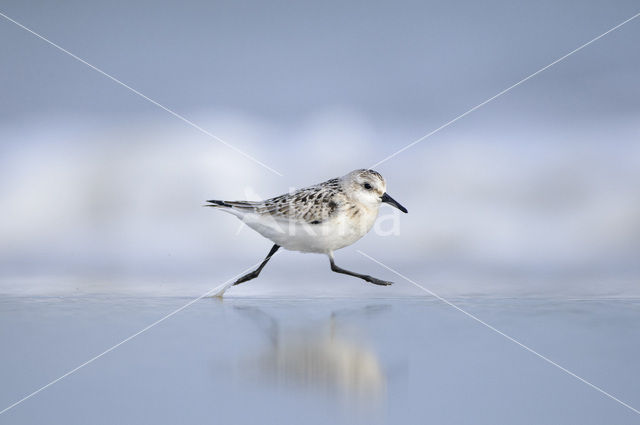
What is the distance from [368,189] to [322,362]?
8.22ft

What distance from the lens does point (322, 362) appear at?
3.35m

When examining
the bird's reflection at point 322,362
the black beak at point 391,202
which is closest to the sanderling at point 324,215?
the black beak at point 391,202

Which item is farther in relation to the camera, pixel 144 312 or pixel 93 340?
pixel 144 312

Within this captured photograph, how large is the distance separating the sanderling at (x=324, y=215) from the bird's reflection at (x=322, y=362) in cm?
128

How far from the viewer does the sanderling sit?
18.1 ft

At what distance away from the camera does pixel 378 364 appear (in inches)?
132

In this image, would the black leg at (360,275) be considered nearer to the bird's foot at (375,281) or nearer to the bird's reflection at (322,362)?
the bird's foot at (375,281)

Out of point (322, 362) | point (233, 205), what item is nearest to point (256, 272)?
point (233, 205)

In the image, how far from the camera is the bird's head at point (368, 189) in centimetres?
561

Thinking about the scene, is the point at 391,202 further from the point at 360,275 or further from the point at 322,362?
the point at 322,362

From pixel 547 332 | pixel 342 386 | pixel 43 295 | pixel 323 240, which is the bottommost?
pixel 342 386

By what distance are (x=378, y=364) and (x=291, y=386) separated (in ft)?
1.88

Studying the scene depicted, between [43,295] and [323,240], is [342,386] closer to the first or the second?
[323,240]

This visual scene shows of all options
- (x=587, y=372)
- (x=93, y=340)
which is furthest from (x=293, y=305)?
(x=587, y=372)
